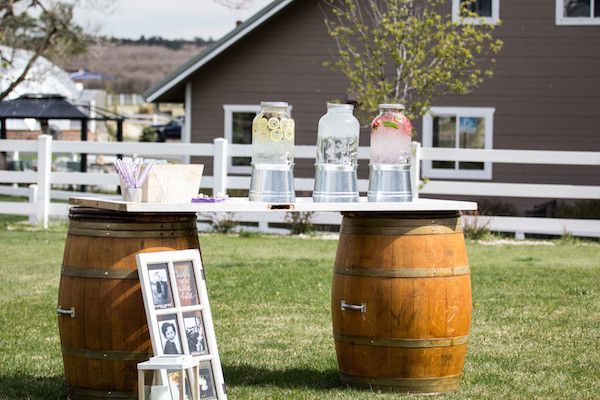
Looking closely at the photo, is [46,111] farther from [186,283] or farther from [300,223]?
[186,283]

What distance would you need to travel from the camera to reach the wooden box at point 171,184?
699 cm

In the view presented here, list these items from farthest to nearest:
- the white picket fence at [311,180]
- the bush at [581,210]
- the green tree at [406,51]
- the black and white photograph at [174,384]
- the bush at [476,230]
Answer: the green tree at [406,51] < the bush at [581,210] < the bush at [476,230] < the white picket fence at [311,180] < the black and white photograph at [174,384]

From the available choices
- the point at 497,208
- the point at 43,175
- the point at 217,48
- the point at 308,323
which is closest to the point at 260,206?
the point at 308,323

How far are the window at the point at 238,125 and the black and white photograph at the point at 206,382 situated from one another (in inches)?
802

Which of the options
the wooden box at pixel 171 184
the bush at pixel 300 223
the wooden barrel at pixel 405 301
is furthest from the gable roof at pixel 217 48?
the wooden box at pixel 171 184

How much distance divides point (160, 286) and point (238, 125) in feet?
68.8

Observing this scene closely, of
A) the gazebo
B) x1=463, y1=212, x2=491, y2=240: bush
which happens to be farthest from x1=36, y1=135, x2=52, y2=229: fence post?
the gazebo

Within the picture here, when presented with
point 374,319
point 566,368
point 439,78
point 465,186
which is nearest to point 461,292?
point 374,319

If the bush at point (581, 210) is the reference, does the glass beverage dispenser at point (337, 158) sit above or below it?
above

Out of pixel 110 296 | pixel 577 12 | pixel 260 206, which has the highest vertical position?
pixel 577 12

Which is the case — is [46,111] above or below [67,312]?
above

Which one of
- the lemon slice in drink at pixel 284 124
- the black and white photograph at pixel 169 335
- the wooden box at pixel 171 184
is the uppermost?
the lemon slice in drink at pixel 284 124

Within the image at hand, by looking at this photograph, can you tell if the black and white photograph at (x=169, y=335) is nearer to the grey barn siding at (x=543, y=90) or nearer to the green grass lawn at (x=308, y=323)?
the green grass lawn at (x=308, y=323)

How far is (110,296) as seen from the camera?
6.95 m
